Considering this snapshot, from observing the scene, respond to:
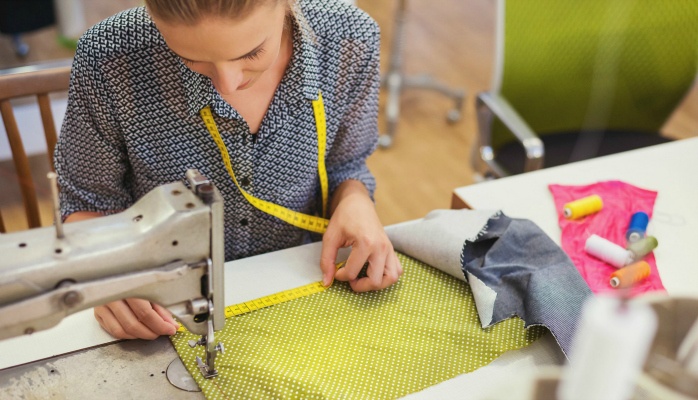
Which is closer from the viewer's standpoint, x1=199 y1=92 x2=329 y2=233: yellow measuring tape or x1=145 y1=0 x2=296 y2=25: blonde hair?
x1=145 y1=0 x2=296 y2=25: blonde hair

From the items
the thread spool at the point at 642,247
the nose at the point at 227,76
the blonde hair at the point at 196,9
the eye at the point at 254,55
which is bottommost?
the thread spool at the point at 642,247

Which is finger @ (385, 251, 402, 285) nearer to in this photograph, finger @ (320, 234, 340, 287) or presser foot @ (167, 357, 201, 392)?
finger @ (320, 234, 340, 287)

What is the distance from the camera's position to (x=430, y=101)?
3.89 meters

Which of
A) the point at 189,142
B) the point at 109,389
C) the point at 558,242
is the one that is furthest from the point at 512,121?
the point at 109,389

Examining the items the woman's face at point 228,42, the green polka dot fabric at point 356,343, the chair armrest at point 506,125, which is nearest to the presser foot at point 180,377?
the green polka dot fabric at point 356,343

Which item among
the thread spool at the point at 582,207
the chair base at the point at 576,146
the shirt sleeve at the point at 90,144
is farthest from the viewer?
the chair base at the point at 576,146

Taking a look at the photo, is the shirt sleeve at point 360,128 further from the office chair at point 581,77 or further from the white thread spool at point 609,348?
the white thread spool at point 609,348

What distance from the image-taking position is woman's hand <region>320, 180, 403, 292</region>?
1.30 metres

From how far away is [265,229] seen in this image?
1517 millimetres

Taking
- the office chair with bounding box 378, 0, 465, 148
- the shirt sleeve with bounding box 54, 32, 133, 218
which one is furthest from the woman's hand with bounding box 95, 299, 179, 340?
the office chair with bounding box 378, 0, 465, 148

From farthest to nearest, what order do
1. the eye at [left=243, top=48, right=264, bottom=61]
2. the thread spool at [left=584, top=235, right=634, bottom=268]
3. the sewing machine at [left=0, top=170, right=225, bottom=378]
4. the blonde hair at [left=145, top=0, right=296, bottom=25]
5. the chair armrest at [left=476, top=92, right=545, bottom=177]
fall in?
the chair armrest at [left=476, top=92, right=545, bottom=177]
the thread spool at [left=584, top=235, right=634, bottom=268]
the eye at [left=243, top=48, right=264, bottom=61]
the blonde hair at [left=145, top=0, right=296, bottom=25]
the sewing machine at [left=0, top=170, right=225, bottom=378]

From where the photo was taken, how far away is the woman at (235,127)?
4.26ft

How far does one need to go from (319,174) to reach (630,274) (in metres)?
0.63

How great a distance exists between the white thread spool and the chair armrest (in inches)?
54.3
